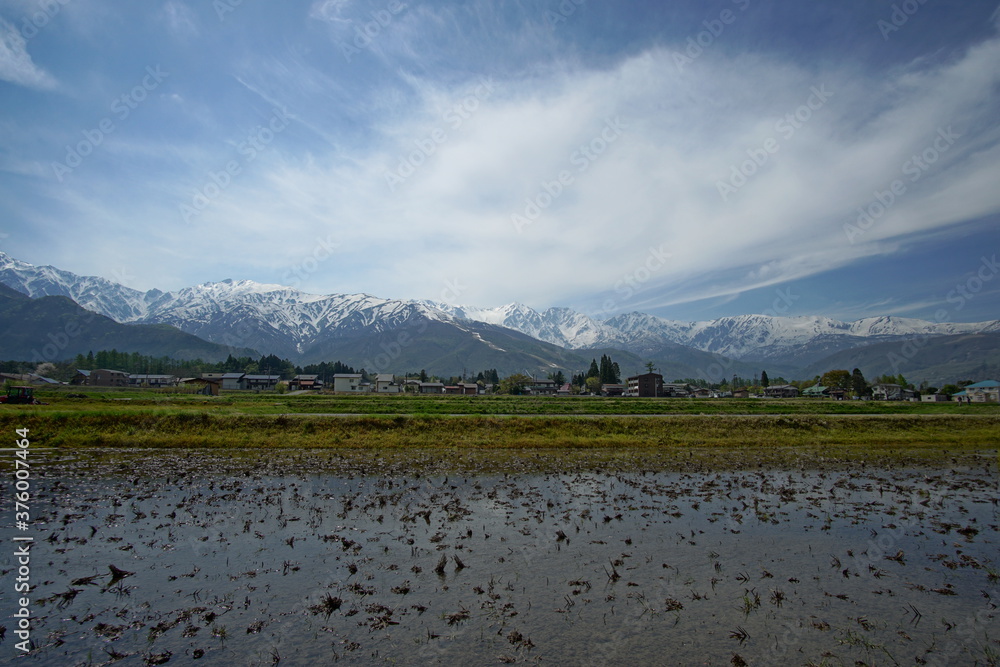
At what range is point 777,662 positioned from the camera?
8820 millimetres

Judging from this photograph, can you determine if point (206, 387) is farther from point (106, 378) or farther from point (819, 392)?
point (819, 392)

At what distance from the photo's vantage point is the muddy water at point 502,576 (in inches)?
360

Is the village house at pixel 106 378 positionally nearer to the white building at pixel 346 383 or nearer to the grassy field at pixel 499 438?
the white building at pixel 346 383

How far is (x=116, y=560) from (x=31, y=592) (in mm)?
1950

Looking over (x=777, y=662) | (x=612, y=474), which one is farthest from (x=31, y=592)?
(x=612, y=474)

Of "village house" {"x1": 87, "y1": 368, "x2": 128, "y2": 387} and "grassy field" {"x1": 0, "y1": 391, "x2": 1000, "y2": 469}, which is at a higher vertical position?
"village house" {"x1": 87, "y1": 368, "x2": 128, "y2": 387}

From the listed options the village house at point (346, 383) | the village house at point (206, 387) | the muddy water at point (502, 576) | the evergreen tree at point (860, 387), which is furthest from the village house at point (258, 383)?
the evergreen tree at point (860, 387)

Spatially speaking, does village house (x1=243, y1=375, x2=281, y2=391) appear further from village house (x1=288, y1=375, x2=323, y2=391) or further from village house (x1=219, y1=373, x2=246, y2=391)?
village house (x1=288, y1=375, x2=323, y2=391)

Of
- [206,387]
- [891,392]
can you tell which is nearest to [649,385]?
[891,392]

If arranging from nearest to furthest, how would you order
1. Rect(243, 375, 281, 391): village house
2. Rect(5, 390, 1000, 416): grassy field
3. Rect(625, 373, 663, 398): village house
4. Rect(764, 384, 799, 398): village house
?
1. Rect(5, 390, 1000, 416): grassy field
2. Rect(625, 373, 663, 398): village house
3. Rect(243, 375, 281, 391): village house
4. Rect(764, 384, 799, 398): village house

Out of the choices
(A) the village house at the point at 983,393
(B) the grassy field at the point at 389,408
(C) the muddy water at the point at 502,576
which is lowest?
(C) the muddy water at the point at 502,576

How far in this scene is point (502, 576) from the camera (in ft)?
40.1

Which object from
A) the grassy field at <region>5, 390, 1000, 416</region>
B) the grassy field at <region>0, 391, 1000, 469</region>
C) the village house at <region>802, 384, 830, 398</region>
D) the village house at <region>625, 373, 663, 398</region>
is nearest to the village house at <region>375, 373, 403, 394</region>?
the grassy field at <region>5, 390, 1000, 416</region>

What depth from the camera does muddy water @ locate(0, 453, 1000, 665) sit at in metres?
9.14
